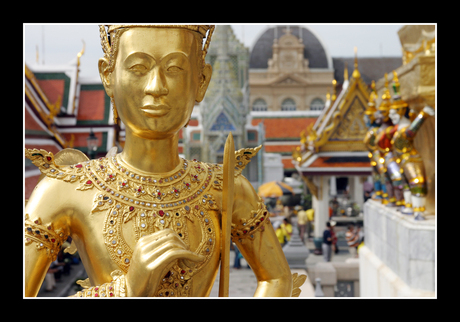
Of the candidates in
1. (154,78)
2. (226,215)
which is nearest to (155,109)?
(154,78)

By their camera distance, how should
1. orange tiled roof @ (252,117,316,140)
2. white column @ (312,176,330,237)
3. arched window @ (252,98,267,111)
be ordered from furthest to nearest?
arched window @ (252,98,267,111) < orange tiled roof @ (252,117,316,140) < white column @ (312,176,330,237)

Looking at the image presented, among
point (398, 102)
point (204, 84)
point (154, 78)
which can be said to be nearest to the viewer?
point (154, 78)

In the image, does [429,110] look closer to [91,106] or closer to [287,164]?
[91,106]

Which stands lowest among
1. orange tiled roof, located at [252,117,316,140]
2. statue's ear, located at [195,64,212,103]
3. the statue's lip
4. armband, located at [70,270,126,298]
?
armband, located at [70,270,126,298]

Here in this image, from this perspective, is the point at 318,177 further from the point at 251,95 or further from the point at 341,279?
the point at 251,95

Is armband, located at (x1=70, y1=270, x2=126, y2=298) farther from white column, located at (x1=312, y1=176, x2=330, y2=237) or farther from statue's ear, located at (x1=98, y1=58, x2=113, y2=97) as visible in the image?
white column, located at (x1=312, y1=176, x2=330, y2=237)

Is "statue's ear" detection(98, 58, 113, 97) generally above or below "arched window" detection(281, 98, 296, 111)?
below

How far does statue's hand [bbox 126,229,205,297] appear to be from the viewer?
1659 mm

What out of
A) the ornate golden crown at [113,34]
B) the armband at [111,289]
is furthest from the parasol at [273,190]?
the armband at [111,289]

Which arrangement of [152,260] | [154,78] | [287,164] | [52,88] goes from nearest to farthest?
[152,260] < [154,78] < [52,88] < [287,164]

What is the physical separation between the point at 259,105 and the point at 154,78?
76.5 ft

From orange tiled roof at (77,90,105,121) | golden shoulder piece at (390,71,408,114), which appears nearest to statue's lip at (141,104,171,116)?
golden shoulder piece at (390,71,408,114)

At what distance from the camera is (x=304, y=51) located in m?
26.3

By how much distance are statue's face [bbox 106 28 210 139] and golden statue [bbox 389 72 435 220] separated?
4.73 m
